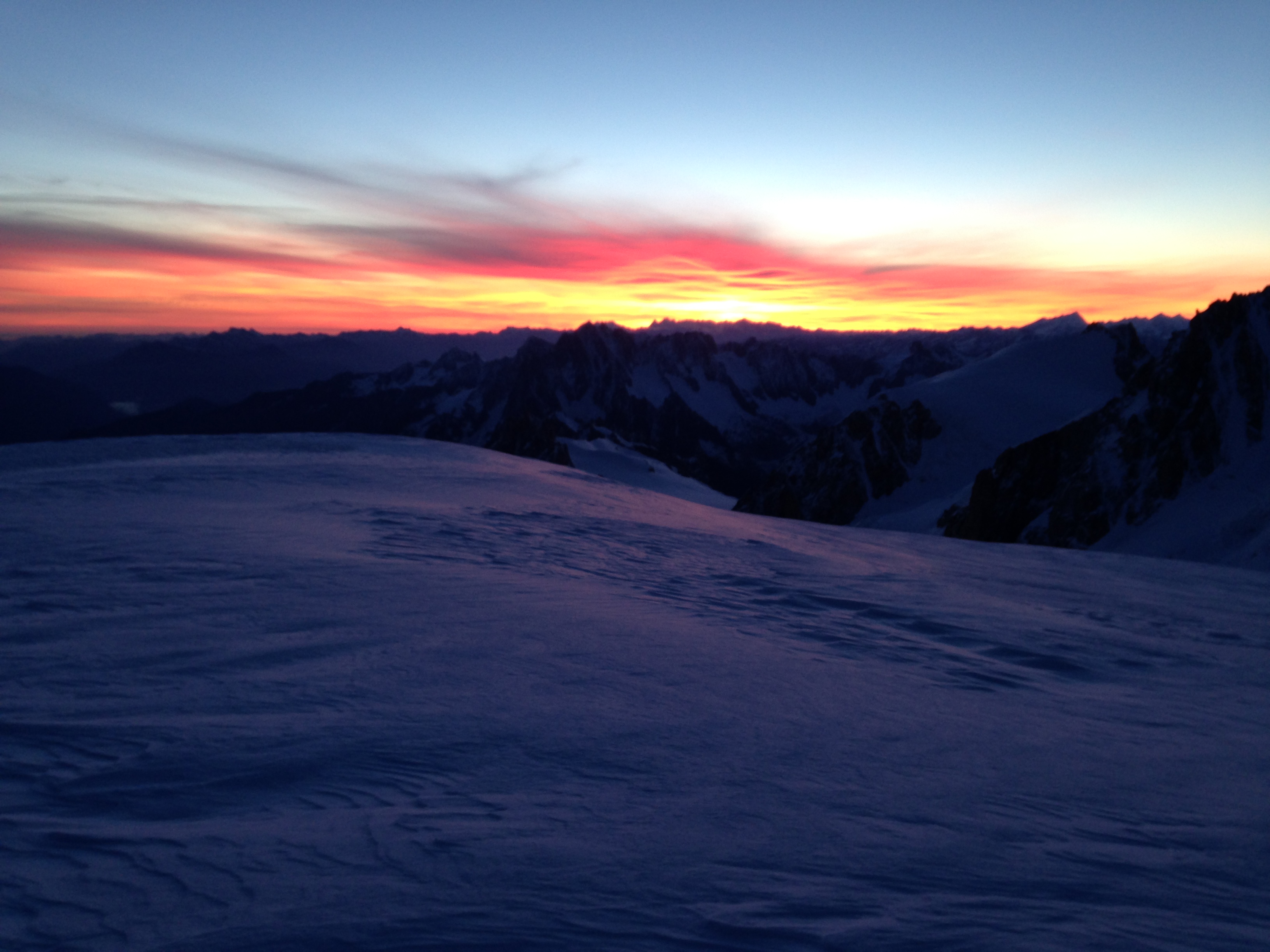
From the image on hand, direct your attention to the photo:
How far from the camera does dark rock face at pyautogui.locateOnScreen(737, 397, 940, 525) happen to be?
78.6 m

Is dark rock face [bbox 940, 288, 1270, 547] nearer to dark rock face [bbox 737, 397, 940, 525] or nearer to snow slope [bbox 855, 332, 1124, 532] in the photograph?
snow slope [bbox 855, 332, 1124, 532]

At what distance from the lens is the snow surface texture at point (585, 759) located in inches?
99.3

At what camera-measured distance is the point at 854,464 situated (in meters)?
81.2

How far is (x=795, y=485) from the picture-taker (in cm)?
8506

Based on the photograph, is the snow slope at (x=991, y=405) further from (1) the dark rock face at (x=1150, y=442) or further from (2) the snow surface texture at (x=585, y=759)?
(2) the snow surface texture at (x=585, y=759)

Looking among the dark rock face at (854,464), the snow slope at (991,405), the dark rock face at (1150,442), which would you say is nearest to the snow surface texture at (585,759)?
the dark rock face at (1150,442)

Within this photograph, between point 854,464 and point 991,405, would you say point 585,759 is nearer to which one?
point 854,464

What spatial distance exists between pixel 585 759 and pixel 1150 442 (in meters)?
53.4

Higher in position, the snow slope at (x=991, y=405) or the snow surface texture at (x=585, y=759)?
the snow slope at (x=991, y=405)

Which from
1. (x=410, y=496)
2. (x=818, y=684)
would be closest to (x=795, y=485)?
(x=410, y=496)

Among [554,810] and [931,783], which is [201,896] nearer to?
[554,810]

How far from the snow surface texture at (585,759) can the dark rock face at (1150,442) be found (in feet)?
137

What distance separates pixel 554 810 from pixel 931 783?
6.49 feet

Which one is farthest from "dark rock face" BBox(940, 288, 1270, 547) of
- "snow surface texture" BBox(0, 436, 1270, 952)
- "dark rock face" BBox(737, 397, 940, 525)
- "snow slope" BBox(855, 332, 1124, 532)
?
"snow surface texture" BBox(0, 436, 1270, 952)
